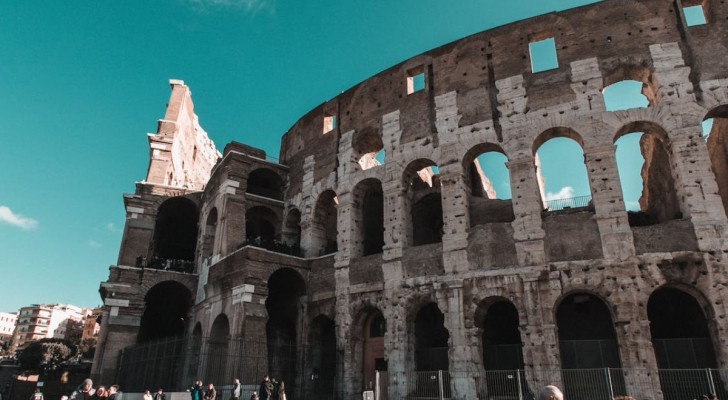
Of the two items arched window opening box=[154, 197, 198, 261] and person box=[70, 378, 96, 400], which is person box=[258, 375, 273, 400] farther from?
arched window opening box=[154, 197, 198, 261]

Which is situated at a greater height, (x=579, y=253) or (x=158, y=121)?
(x=158, y=121)

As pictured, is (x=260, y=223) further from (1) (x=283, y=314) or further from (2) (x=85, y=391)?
(2) (x=85, y=391)

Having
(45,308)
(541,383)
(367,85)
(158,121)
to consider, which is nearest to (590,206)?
(541,383)

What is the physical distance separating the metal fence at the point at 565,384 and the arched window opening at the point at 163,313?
1374 centimetres

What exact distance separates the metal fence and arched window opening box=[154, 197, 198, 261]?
650 inches

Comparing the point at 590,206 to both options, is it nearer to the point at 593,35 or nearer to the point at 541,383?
the point at 593,35

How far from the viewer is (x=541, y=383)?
12305mm

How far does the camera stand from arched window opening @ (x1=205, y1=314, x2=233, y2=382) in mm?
15078

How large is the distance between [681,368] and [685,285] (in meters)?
2.00

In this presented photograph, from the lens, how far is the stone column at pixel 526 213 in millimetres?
13539

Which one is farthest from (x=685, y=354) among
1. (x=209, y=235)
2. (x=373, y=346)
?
(x=209, y=235)

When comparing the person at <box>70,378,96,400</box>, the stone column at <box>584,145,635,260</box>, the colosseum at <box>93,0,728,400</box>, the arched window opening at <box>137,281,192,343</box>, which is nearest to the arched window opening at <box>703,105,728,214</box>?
the colosseum at <box>93,0,728,400</box>

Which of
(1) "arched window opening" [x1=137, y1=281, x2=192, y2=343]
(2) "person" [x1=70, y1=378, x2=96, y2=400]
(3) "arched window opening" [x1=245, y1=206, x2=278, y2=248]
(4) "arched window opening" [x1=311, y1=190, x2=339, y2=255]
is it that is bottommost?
(2) "person" [x1=70, y1=378, x2=96, y2=400]

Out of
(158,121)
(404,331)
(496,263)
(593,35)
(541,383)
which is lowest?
(541,383)
